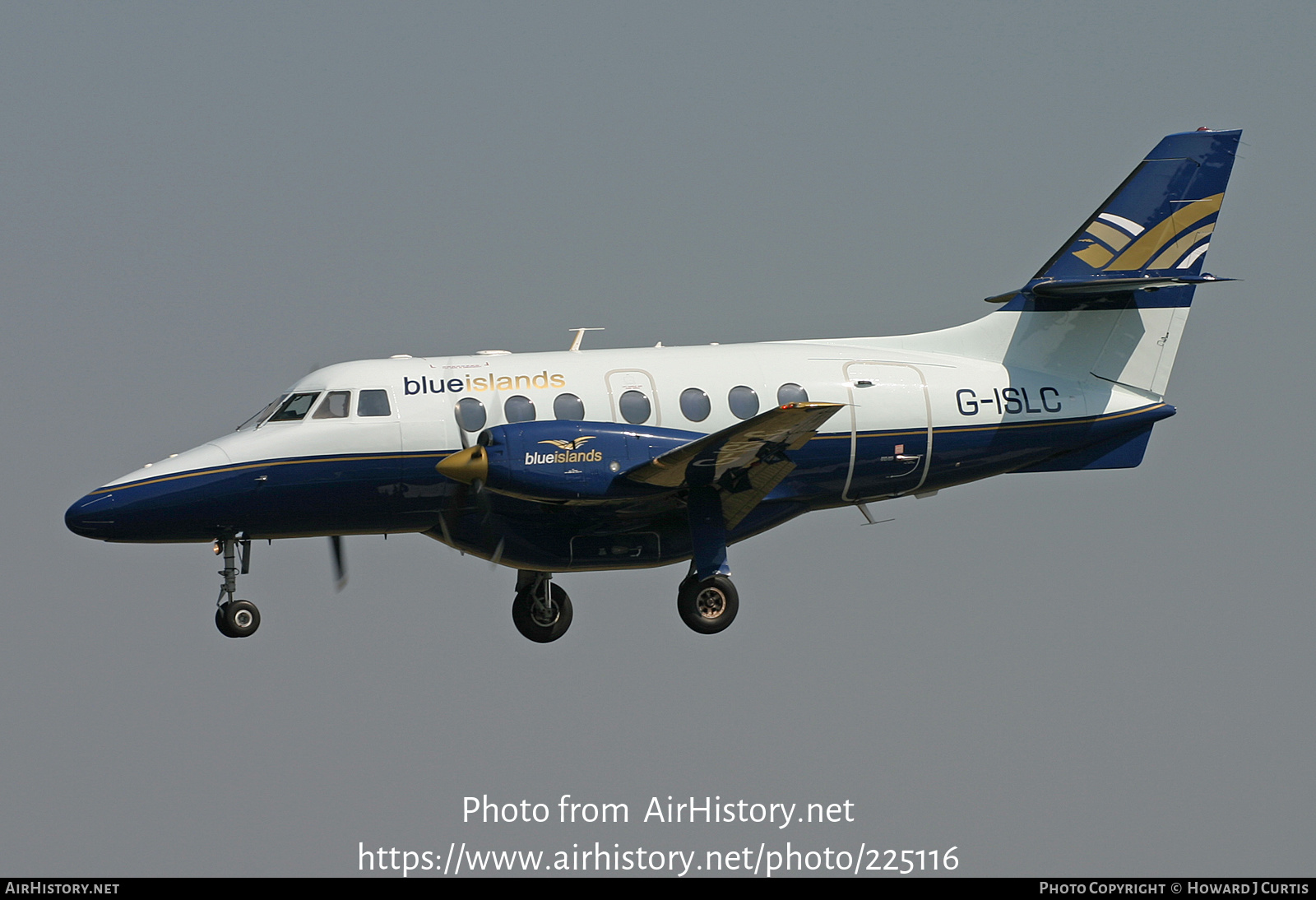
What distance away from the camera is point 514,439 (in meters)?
19.5

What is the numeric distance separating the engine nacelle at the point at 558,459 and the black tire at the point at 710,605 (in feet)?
6.38

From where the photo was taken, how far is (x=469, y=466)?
19.4 meters

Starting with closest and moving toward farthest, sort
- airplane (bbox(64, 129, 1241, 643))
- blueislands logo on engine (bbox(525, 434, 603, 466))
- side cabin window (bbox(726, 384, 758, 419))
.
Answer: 1. blueislands logo on engine (bbox(525, 434, 603, 466))
2. airplane (bbox(64, 129, 1241, 643))
3. side cabin window (bbox(726, 384, 758, 419))

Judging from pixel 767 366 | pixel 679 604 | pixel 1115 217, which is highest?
pixel 1115 217

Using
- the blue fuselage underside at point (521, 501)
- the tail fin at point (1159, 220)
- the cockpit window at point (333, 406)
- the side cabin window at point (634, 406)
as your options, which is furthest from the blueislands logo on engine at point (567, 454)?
the tail fin at point (1159, 220)

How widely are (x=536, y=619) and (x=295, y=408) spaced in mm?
4655

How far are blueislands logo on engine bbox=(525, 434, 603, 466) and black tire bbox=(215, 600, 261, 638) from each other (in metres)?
4.36

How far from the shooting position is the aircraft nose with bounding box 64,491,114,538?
20.7 metres

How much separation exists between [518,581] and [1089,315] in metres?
8.80

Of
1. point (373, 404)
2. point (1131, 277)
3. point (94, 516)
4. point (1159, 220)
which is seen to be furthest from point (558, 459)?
point (1159, 220)

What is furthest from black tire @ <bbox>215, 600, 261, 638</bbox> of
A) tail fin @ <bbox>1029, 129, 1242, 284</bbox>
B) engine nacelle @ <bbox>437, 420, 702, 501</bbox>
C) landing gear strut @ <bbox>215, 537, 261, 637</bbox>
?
tail fin @ <bbox>1029, 129, 1242, 284</bbox>

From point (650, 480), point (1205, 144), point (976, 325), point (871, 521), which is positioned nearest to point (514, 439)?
point (650, 480)

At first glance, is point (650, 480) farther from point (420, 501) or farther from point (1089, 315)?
point (1089, 315)

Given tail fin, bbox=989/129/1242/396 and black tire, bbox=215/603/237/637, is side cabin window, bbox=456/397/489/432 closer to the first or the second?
black tire, bbox=215/603/237/637
